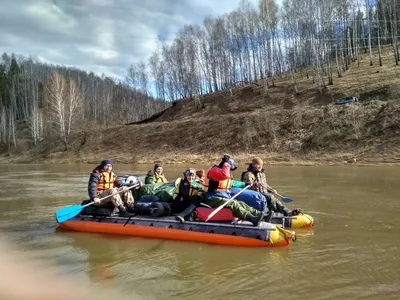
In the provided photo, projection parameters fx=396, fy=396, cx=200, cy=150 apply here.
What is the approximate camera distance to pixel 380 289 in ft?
17.8

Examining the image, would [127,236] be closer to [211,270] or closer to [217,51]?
[211,270]

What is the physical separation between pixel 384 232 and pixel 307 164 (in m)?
17.7

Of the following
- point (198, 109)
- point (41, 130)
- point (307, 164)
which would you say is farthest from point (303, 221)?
point (41, 130)

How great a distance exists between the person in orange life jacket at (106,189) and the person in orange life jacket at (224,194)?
2237mm

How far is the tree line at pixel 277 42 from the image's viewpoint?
1591 inches

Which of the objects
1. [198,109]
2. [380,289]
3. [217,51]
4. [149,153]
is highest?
[217,51]

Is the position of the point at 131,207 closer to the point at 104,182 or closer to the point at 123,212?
the point at 123,212

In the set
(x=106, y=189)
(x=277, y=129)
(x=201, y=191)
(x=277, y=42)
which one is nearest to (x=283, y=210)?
(x=201, y=191)

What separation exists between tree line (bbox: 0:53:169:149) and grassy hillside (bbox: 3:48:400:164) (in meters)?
9.92

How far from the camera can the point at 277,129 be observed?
33500mm

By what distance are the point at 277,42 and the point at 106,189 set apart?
43.4m

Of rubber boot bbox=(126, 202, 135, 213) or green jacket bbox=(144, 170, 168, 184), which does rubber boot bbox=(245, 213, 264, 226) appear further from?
green jacket bbox=(144, 170, 168, 184)

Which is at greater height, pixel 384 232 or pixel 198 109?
pixel 198 109

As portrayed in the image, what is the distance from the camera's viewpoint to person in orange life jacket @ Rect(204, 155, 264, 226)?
8.16m
